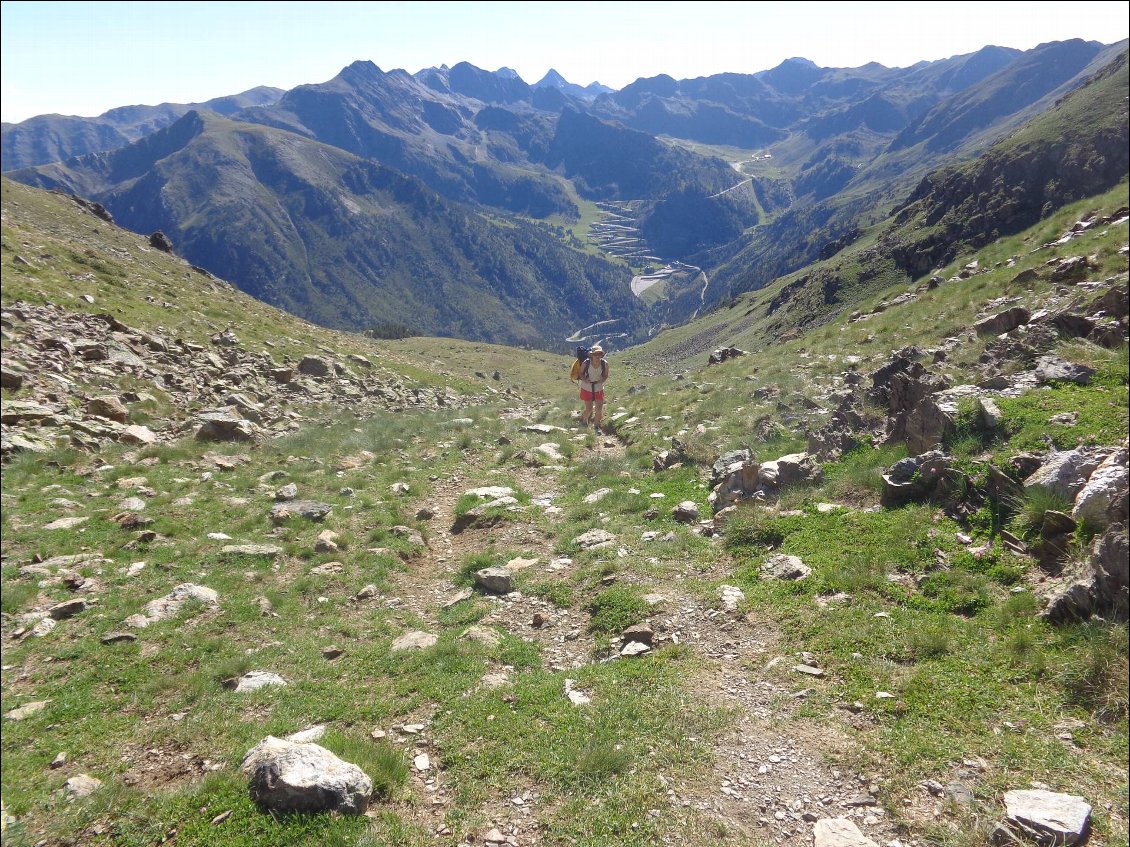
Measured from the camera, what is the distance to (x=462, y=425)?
2698cm

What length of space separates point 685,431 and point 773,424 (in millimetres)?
3530

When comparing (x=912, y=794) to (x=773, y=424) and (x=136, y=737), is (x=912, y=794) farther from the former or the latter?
(x=773, y=424)

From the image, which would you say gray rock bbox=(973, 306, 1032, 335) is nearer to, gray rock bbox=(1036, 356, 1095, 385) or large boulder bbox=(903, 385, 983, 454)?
gray rock bbox=(1036, 356, 1095, 385)

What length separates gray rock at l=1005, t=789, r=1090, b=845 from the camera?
465 centimetres

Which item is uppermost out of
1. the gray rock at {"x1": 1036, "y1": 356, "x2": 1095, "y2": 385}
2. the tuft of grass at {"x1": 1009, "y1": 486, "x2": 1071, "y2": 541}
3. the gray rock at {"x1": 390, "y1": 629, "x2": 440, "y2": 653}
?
the gray rock at {"x1": 1036, "y1": 356, "x2": 1095, "y2": 385}

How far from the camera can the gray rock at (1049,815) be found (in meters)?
4.65

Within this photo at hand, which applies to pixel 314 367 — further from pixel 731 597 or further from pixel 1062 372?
pixel 1062 372

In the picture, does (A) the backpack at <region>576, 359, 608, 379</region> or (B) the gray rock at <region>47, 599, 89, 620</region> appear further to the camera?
(A) the backpack at <region>576, 359, 608, 379</region>

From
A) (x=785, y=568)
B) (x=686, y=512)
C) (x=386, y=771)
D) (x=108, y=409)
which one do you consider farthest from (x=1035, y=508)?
(x=108, y=409)

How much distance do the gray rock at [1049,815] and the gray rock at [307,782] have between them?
6.18m

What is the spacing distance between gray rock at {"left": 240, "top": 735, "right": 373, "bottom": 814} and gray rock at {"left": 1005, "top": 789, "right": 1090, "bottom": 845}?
618 centimetres

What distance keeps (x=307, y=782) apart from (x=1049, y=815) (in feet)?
22.6

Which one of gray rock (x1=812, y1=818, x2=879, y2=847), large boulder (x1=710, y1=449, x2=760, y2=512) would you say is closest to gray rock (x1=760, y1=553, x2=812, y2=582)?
large boulder (x1=710, y1=449, x2=760, y2=512)

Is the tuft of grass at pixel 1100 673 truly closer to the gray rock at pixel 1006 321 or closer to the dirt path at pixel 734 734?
the dirt path at pixel 734 734
